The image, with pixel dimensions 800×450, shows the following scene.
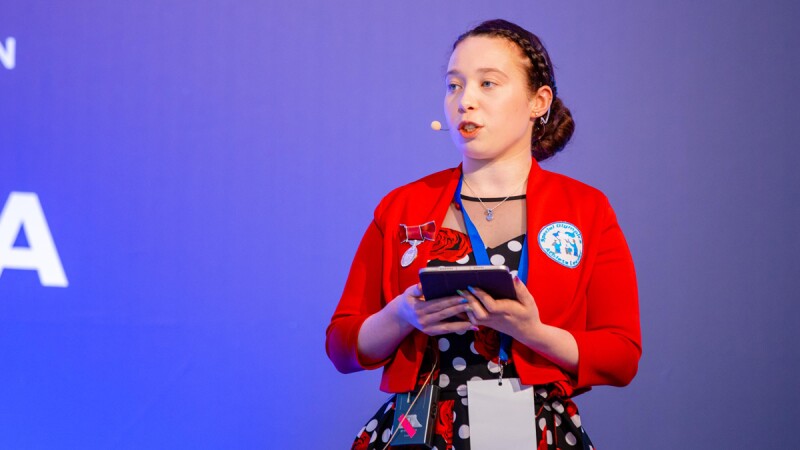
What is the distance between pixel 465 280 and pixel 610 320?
29 centimetres

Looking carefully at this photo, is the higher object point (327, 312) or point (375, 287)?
point (327, 312)

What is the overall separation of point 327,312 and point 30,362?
0.86 meters

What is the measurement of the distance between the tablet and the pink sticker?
21 cm

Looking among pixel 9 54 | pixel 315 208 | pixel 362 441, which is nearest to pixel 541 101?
pixel 362 441

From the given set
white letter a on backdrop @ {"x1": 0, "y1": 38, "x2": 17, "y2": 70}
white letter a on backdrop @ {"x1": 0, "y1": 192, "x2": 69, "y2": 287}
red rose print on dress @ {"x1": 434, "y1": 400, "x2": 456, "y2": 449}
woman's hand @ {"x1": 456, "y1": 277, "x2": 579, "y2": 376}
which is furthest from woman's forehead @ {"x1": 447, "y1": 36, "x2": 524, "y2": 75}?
white letter a on backdrop @ {"x1": 0, "y1": 38, "x2": 17, "y2": 70}

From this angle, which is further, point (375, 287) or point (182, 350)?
point (182, 350)

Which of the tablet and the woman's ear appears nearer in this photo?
the tablet

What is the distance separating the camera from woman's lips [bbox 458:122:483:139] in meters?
1.40

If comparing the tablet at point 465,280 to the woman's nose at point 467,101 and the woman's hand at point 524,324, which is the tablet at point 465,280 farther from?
the woman's nose at point 467,101

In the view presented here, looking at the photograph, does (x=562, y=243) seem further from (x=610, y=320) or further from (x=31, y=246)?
(x=31, y=246)

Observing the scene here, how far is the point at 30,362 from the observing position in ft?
8.32

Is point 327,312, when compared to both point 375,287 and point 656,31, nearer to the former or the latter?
point 375,287

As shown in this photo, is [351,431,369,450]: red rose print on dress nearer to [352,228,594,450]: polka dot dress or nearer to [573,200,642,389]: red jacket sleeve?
[352,228,594,450]: polka dot dress

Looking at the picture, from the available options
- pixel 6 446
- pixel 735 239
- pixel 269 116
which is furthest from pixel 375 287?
pixel 6 446
